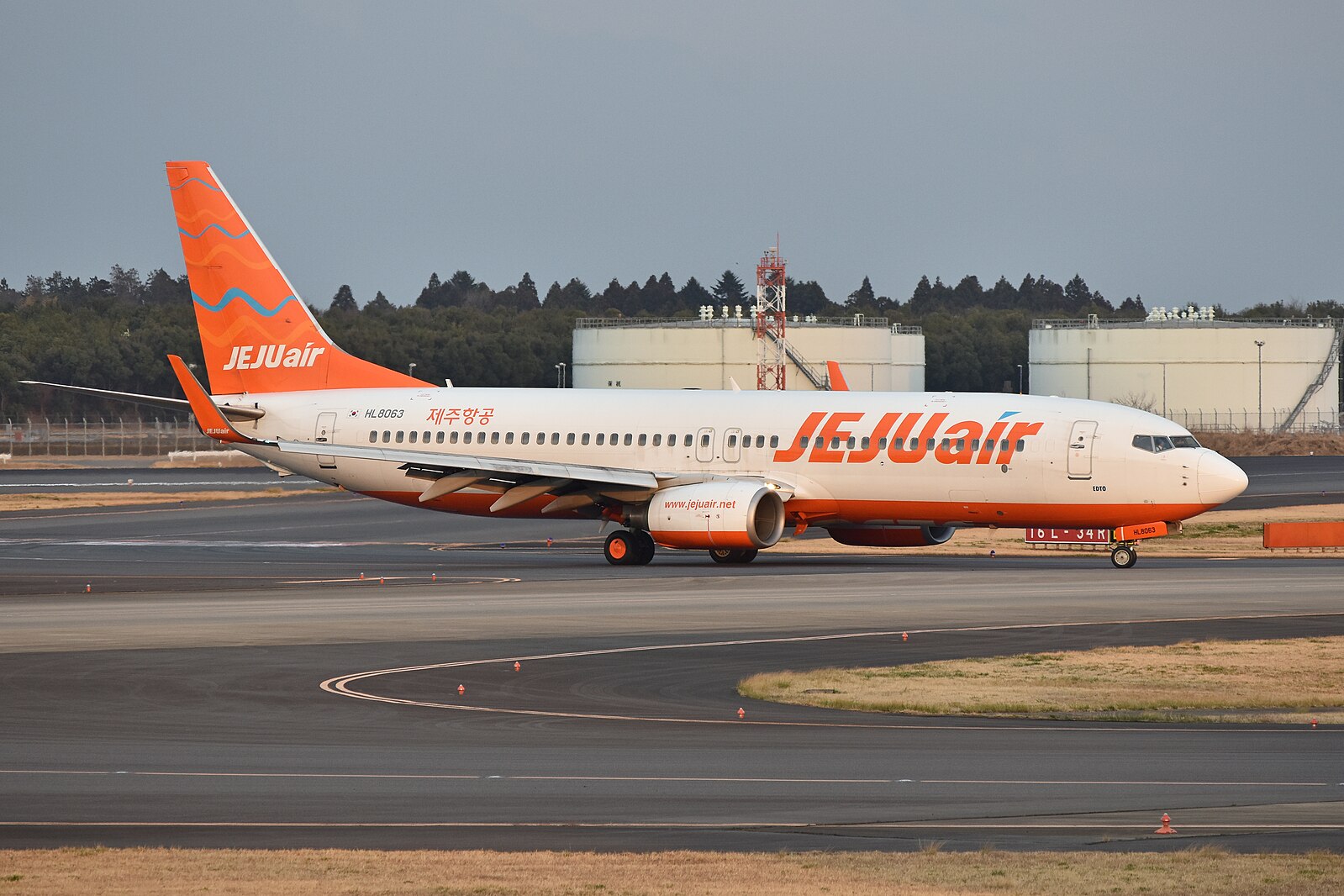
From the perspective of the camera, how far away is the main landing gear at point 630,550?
46.3 meters

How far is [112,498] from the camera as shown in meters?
73.6

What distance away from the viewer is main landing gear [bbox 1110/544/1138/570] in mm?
43188

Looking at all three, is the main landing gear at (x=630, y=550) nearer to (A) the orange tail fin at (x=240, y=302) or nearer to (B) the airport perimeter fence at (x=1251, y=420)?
(A) the orange tail fin at (x=240, y=302)

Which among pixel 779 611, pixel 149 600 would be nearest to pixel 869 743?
pixel 779 611

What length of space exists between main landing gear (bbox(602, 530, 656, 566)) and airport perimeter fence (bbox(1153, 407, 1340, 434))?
322 ft

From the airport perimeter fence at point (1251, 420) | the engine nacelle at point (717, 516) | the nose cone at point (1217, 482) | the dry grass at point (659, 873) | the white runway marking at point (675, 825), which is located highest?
the airport perimeter fence at point (1251, 420)

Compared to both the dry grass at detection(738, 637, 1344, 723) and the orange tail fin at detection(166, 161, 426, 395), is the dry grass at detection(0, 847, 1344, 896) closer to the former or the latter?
the dry grass at detection(738, 637, 1344, 723)

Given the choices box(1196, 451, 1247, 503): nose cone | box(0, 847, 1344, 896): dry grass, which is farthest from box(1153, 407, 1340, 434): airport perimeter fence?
box(0, 847, 1344, 896): dry grass

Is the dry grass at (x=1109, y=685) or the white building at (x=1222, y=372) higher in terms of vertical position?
the white building at (x=1222, y=372)

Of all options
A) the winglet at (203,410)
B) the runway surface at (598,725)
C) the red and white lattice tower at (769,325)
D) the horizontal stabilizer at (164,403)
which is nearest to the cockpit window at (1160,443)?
the runway surface at (598,725)

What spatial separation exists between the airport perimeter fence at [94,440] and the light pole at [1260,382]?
7759cm

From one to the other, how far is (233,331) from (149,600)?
19.2 m

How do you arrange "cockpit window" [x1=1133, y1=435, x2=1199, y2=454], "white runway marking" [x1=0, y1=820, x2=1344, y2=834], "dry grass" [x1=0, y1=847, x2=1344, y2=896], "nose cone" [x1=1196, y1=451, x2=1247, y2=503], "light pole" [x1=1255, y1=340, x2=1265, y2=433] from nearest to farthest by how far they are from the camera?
1. "dry grass" [x1=0, y1=847, x2=1344, y2=896]
2. "white runway marking" [x1=0, y1=820, x2=1344, y2=834]
3. "nose cone" [x1=1196, y1=451, x2=1247, y2=503]
4. "cockpit window" [x1=1133, y1=435, x2=1199, y2=454]
5. "light pole" [x1=1255, y1=340, x2=1265, y2=433]

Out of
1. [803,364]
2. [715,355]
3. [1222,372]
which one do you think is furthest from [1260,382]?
[715,355]
